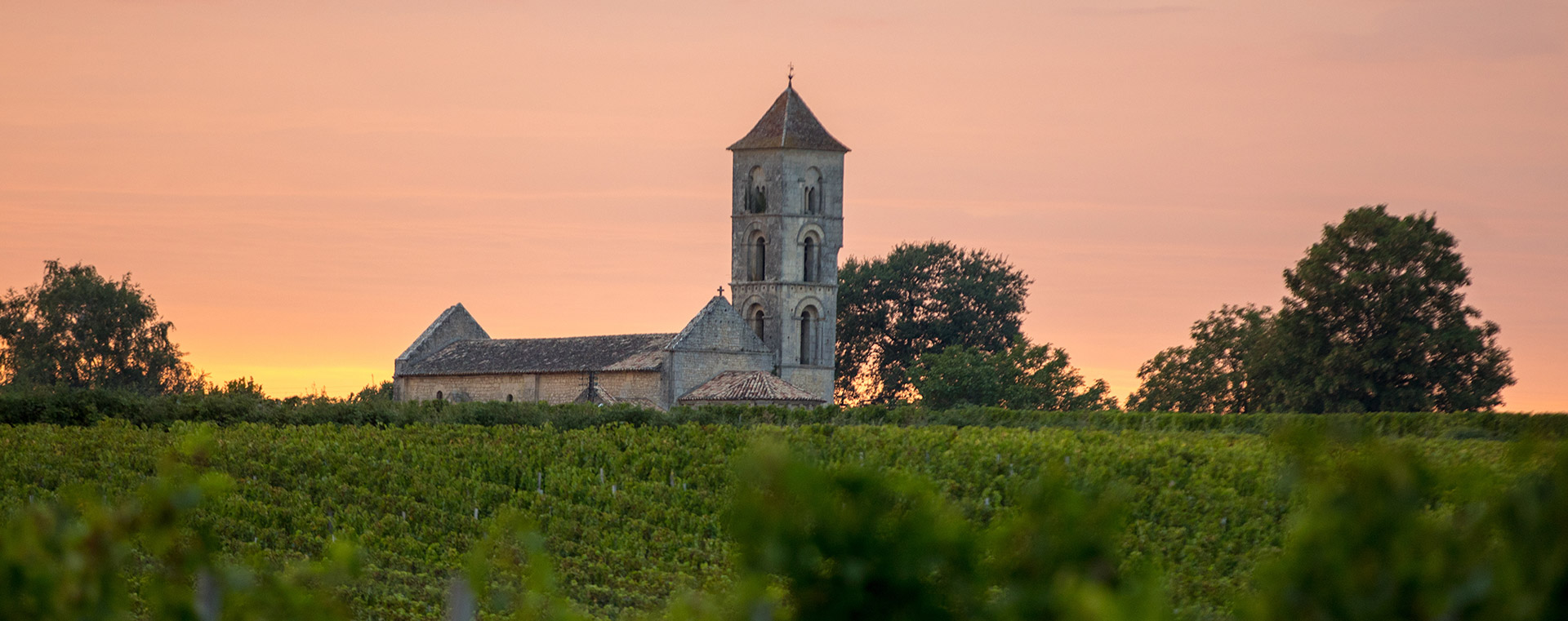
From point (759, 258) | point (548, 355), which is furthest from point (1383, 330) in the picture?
point (548, 355)

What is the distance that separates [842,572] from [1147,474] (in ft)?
61.9

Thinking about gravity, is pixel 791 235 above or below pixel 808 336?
above

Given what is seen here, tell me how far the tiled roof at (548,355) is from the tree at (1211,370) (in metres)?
17.6

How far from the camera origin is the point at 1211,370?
5050 cm

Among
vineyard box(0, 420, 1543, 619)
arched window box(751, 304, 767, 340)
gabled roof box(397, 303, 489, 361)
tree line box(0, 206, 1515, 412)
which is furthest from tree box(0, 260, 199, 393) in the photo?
vineyard box(0, 420, 1543, 619)

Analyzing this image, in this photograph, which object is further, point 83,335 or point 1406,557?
point 83,335

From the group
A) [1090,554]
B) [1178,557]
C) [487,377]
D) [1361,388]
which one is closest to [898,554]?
[1090,554]

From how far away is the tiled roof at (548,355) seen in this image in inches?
1984

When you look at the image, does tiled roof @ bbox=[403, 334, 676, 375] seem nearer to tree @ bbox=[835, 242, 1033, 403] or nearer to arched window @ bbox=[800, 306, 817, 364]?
arched window @ bbox=[800, 306, 817, 364]

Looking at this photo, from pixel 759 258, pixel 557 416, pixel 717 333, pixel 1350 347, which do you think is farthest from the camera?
pixel 759 258

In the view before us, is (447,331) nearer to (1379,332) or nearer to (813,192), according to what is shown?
(813,192)

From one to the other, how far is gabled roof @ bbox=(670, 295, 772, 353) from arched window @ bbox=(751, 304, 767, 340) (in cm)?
437

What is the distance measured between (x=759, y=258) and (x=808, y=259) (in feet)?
6.49

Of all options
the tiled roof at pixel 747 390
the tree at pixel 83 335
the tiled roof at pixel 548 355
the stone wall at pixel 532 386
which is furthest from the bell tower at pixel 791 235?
the tree at pixel 83 335
